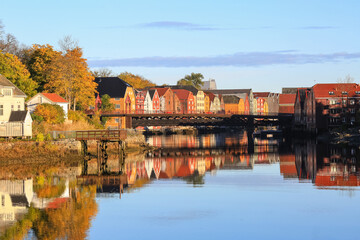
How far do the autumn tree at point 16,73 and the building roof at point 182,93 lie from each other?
101020 millimetres

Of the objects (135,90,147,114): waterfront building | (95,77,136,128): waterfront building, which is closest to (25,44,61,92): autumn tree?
(95,77,136,128): waterfront building

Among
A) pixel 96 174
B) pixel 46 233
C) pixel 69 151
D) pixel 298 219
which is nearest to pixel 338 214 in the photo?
pixel 298 219

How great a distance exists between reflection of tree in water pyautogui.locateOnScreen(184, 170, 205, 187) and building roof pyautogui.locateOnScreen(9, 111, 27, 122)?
22074 mm

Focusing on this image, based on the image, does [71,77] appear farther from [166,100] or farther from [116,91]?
[166,100]

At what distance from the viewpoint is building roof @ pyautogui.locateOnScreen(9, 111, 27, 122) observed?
67719 mm

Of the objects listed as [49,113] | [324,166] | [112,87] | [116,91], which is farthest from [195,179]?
[112,87]

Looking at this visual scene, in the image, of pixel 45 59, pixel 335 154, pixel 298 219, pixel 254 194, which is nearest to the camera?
pixel 298 219

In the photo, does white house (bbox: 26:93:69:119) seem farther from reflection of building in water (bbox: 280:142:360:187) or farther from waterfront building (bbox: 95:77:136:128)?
waterfront building (bbox: 95:77:136:128)

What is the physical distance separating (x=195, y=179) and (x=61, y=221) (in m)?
21.7

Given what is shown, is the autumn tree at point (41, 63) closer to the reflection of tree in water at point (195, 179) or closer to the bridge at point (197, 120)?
→ the bridge at point (197, 120)

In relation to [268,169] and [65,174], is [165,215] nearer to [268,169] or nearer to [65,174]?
[65,174]

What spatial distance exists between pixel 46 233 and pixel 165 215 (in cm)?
798

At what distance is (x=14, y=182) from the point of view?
4869cm

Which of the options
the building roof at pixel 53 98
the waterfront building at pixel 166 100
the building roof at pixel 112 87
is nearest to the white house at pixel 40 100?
the building roof at pixel 53 98
